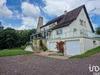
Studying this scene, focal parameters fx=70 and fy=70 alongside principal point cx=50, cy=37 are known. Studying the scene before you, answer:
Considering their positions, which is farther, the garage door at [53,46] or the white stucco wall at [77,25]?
the garage door at [53,46]

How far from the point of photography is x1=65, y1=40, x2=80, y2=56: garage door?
11.4 m

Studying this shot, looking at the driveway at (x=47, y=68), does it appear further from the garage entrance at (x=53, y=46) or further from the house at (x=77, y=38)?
the garage entrance at (x=53, y=46)

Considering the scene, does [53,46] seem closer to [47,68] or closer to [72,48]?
[72,48]

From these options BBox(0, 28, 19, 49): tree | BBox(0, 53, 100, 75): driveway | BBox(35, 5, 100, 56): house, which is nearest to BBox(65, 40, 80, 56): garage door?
BBox(35, 5, 100, 56): house

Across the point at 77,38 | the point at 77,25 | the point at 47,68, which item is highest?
the point at 77,25

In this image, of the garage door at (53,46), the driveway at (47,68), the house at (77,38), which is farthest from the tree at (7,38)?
the driveway at (47,68)

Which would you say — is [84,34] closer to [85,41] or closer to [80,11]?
[85,41]

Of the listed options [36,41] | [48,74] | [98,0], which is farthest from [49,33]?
[48,74]

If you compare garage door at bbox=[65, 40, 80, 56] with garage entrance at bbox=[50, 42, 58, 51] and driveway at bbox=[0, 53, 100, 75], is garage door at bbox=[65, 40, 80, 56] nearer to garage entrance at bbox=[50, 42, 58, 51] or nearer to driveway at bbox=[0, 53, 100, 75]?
garage entrance at bbox=[50, 42, 58, 51]

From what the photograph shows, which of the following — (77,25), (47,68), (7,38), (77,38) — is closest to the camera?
(47,68)

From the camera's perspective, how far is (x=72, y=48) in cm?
1205

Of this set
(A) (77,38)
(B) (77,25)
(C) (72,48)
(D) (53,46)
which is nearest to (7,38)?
(D) (53,46)

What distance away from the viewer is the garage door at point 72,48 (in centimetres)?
1141

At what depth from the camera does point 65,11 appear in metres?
22.1
